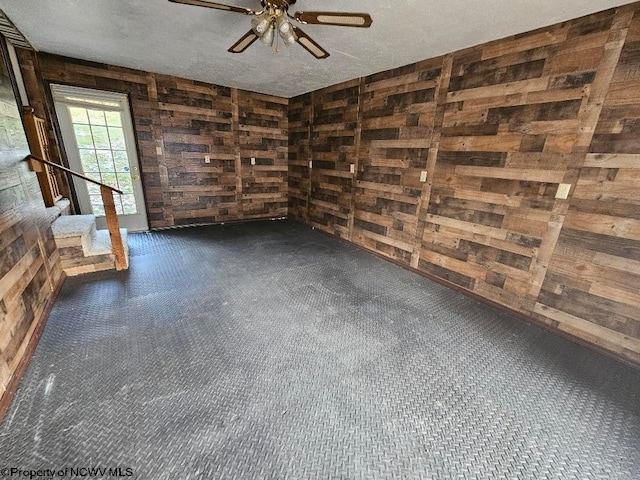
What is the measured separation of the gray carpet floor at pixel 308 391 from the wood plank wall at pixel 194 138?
230 centimetres

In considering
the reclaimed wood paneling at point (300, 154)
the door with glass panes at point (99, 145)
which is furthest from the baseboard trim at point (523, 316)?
the door with glass panes at point (99, 145)

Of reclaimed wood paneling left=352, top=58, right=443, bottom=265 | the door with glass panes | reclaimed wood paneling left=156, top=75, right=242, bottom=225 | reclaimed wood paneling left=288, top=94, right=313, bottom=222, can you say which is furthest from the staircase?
reclaimed wood paneling left=352, top=58, right=443, bottom=265

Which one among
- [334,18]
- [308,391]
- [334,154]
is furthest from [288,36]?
[334,154]

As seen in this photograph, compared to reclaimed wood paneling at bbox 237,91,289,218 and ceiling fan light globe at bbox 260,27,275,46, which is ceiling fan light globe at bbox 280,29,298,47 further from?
reclaimed wood paneling at bbox 237,91,289,218

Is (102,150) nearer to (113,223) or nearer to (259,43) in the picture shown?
(113,223)

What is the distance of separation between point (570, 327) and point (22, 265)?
4.28m

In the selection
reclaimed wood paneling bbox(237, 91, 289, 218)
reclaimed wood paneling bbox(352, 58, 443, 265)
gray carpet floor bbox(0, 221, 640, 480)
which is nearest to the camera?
gray carpet floor bbox(0, 221, 640, 480)

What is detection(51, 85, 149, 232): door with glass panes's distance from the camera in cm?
359

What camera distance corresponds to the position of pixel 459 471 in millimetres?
1185

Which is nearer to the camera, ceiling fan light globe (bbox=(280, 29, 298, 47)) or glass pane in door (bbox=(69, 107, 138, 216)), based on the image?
ceiling fan light globe (bbox=(280, 29, 298, 47))

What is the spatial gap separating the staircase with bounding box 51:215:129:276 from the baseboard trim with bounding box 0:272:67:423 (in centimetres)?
48

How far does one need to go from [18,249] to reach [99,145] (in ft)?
9.25

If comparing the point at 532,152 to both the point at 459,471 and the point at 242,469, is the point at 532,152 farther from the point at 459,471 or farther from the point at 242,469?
the point at 242,469

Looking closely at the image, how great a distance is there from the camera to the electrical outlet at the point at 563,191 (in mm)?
2066
